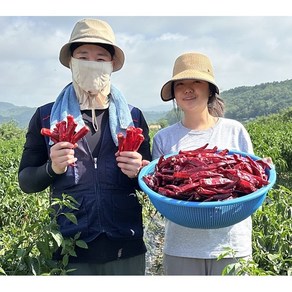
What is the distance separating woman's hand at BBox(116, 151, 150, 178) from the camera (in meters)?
1.87

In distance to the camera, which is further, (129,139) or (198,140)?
(198,140)

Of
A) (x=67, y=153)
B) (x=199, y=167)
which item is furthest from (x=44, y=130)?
(x=199, y=167)

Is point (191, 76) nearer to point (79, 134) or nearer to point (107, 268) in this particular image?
point (79, 134)

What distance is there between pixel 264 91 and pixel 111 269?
9855 cm

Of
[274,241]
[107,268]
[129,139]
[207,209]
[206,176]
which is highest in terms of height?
[129,139]

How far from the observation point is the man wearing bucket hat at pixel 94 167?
6.38ft

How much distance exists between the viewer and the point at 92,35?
76.2 inches

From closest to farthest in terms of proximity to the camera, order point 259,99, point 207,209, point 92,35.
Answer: point 207,209 < point 92,35 < point 259,99

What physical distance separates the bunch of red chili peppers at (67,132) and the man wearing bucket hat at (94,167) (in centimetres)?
9

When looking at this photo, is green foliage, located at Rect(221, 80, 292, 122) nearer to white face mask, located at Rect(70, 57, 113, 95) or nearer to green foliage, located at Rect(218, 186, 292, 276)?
green foliage, located at Rect(218, 186, 292, 276)

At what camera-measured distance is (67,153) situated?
1.78 metres

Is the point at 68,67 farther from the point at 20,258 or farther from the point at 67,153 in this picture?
the point at 20,258

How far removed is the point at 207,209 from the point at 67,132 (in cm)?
66

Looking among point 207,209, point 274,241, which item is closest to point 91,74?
point 207,209
